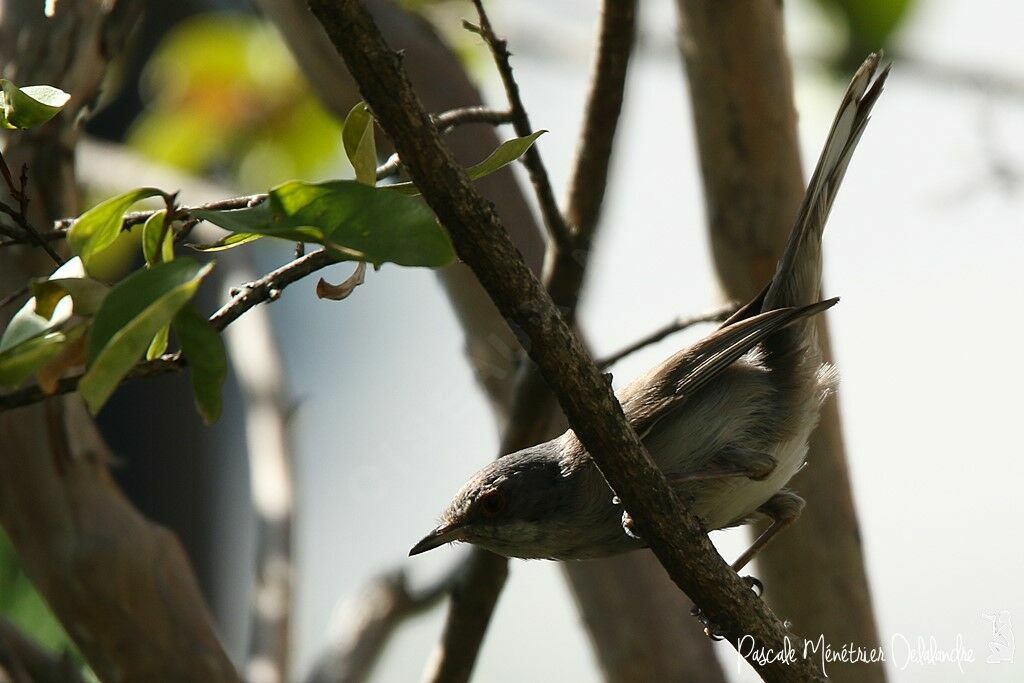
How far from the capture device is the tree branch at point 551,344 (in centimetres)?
155

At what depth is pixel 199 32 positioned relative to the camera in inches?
200

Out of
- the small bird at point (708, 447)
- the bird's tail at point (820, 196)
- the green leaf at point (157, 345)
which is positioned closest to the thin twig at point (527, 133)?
the small bird at point (708, 447)

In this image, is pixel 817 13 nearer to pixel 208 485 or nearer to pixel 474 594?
pixel 474 594

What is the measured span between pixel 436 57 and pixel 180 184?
152 centimetres

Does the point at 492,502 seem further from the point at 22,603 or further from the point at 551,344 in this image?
the point at 22,603

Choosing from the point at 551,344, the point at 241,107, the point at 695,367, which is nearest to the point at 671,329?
the point at 695,367

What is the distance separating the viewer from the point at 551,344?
1719mm

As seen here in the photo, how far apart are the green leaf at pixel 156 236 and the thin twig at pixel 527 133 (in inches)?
45.9

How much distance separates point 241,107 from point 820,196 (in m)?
3.35

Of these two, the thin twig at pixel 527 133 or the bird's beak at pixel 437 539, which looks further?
the bird's beak at pixel 437 539

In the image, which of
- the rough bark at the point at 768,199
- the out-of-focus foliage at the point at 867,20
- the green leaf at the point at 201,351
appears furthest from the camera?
the out-of-focus foliage at the point at 867,20

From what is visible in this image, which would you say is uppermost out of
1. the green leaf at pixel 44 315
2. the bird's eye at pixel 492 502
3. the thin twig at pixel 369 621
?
the green leaf at pixel 44 315

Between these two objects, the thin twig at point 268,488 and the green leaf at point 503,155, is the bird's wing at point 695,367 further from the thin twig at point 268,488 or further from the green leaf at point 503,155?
the thin twig at point 268,488

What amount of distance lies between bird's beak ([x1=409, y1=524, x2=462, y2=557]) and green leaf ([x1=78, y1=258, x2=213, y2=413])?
1.60 metres
